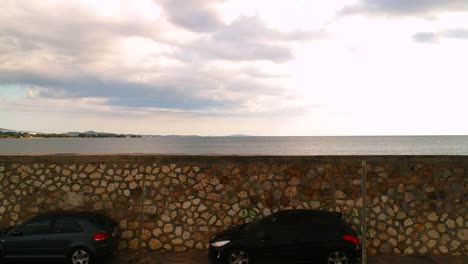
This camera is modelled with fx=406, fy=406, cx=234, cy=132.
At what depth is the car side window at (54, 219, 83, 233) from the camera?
1093 centimetres

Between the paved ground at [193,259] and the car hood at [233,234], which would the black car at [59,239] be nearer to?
the paved ground at [193,259]

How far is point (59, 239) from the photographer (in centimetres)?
1088

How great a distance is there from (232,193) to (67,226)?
4981mm

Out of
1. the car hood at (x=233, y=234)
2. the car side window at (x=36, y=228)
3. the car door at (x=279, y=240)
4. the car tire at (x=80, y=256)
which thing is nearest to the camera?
the car door at (x=279, y=240)

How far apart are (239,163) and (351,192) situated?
367 centimetres

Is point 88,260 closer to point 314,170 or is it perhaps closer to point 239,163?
point 239,163

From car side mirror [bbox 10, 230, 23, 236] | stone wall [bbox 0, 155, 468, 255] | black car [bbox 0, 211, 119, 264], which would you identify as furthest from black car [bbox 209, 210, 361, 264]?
car side mirror [bbox 10, 230, 23, 236]

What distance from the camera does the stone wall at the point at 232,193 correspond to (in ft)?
41.3

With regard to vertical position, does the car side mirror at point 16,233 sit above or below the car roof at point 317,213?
below

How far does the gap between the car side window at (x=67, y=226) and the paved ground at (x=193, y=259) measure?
1.50 metres

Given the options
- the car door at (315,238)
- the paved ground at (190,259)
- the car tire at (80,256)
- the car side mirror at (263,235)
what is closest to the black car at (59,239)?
the car tire at (80,256)

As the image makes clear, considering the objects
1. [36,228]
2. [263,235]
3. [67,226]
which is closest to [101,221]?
[67,226]

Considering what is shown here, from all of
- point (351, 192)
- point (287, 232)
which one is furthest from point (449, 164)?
point (287, 232)

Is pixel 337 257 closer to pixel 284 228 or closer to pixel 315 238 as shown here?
pixel 315 238
